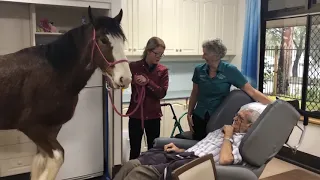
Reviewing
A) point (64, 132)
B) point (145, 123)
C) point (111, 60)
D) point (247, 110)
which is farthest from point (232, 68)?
point (64, 132)

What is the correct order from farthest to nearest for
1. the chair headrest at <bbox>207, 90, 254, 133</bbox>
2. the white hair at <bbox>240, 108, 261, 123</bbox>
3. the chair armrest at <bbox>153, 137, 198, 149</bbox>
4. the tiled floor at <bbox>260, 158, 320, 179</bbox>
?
1. the tiled floor at <bbox>260, 158, 320, 179</bbox>
2. the chair headrest at <bbox>207, 90, 254, 133</bbox>
3. the chair armrest at <bbox>153, 137, 198, 149</bbox>
4. the white hair at <bbox>240, 108, 261, 123</bbox>

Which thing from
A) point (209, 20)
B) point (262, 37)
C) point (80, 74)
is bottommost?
point (80, 74)

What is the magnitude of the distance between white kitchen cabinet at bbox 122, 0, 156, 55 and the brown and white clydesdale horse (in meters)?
1.95

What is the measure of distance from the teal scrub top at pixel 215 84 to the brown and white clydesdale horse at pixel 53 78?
1062mm

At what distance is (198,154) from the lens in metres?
2.08

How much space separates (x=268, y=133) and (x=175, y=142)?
742mm

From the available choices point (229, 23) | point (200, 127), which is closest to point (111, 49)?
point (200, 127)

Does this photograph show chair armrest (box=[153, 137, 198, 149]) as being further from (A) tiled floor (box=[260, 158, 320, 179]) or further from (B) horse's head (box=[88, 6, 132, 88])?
(A) tiled floor (box=[260, 158, 320, 179])

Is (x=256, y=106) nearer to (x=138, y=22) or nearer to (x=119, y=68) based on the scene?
(x=119, y=68)

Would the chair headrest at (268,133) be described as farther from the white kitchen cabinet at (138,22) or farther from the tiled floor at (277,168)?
the white kitchen cabinet at (138,22)

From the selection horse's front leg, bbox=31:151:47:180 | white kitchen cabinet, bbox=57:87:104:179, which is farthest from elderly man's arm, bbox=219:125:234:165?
white kitchen cabinet, bbox=57:87:104:179

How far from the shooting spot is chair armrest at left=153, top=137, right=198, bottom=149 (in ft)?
7.78

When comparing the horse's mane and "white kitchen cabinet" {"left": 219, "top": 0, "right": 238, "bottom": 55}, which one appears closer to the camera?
the horse's mane

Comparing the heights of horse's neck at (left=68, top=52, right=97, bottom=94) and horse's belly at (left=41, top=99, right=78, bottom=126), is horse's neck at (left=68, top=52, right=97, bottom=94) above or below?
above
